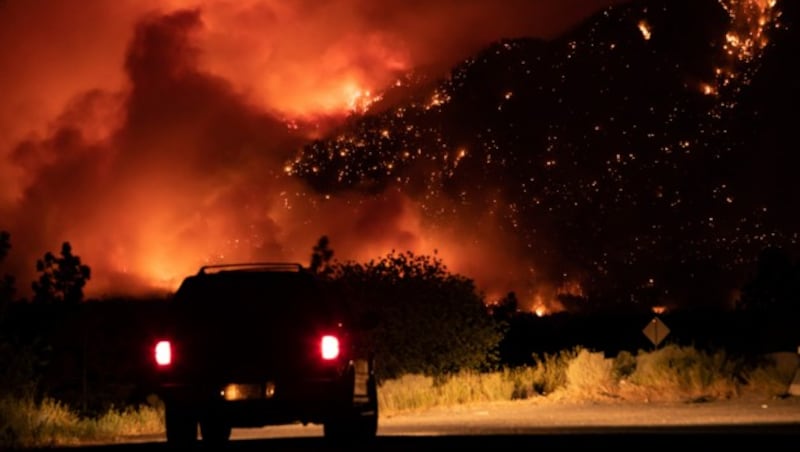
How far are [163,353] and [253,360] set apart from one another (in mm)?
1035

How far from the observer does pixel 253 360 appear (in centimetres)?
1866

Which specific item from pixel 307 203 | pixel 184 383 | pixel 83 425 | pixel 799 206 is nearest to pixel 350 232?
pixel 307 203

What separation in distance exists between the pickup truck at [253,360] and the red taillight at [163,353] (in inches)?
0.4

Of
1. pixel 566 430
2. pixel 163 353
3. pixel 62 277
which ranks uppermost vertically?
pixel 62 277

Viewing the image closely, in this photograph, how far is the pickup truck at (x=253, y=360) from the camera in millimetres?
18578

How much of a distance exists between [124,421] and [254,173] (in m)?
86.2

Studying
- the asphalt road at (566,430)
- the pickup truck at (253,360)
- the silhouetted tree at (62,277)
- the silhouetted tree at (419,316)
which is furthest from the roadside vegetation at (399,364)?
the silhouetted tree at (62,277)

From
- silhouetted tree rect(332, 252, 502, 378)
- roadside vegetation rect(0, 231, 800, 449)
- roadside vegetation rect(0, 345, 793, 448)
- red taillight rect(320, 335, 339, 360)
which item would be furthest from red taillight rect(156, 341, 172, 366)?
silhouetted tree rect(332, 252, 502, 378)

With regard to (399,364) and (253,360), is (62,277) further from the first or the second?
(253,360)

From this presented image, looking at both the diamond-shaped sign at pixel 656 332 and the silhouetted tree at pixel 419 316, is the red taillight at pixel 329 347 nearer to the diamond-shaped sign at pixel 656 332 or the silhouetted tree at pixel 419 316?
the silhouetted tree at pixel 419 316

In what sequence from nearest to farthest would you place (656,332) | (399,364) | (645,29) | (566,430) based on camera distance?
(566,430) → (399,364) → (656,332) → (645,29)

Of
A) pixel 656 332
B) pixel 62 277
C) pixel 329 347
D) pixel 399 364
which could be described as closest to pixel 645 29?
pixel 62 277

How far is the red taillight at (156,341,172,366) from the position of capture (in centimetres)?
1883

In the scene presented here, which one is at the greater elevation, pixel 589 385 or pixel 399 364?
pixel 399 364
